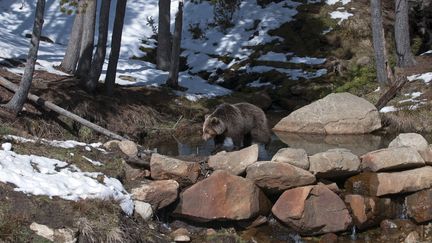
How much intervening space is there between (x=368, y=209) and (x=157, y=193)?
3.56 meters

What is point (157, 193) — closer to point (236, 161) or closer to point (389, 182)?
point (236, 161)

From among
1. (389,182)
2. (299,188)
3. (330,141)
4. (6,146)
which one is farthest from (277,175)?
(330,141)

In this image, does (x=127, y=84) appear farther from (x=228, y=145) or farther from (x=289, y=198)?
(x=289, y=198)

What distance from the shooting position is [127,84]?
19469mm

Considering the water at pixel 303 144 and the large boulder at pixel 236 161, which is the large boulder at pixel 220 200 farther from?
the water at pixel 303 144

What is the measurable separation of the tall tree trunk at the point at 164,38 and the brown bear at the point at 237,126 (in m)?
11.8

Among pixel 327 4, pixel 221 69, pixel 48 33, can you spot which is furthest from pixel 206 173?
pixel 327 4

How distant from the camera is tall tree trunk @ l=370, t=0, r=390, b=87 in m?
20.2

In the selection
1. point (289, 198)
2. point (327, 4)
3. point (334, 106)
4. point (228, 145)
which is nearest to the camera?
point (289, 198)

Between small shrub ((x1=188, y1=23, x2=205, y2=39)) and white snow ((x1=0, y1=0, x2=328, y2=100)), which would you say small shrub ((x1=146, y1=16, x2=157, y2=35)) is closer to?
white snow ((x1=0, y1=0, x2=328, y2=100))

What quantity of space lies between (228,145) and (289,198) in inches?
146

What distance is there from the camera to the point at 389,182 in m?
9.95

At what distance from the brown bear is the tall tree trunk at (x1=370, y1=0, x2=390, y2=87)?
8952mm

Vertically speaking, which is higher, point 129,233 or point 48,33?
point 48,33
